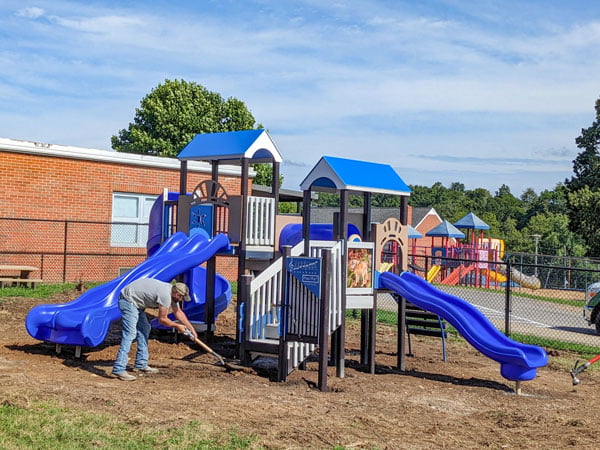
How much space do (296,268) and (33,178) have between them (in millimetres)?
13350

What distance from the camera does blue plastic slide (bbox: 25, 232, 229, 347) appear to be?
1044cm

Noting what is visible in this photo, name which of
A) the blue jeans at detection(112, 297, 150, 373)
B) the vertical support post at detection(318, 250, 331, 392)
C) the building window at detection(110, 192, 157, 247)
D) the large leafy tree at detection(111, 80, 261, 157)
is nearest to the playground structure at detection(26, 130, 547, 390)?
the vertical support post at detection(318, 250, 331, 392)

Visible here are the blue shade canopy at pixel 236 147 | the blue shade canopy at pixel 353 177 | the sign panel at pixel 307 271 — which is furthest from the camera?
the blue shade canopy at pixel 236 147

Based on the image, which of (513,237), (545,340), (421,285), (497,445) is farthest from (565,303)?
(513,237)

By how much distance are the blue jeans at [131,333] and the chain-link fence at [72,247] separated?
34.5 feet

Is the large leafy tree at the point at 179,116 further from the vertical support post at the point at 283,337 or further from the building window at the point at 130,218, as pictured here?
the vertical support post at the point at 283,337

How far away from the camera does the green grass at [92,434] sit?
613 cm

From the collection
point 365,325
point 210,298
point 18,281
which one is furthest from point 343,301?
point 18,281

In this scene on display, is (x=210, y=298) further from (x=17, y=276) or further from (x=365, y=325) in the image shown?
(x=17, y=276)

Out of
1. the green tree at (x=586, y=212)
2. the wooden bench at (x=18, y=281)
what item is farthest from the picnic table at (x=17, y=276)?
the green tree at (x=586, y=212)

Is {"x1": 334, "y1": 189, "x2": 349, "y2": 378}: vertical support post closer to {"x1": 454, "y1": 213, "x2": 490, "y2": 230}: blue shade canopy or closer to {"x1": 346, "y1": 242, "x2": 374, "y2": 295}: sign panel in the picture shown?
{"x1": 346, "y1": 242, "x2": 374, "y2": 295}: sign panel

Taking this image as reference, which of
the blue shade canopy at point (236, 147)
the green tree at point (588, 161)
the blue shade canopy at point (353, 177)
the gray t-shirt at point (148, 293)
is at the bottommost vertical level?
the gray t-shirt at point (148, 293)

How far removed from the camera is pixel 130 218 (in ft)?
74.7

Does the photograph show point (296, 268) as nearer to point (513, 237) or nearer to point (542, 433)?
point (542, 433)
